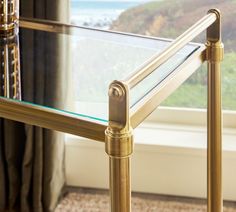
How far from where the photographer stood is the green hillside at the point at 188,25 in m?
1.74

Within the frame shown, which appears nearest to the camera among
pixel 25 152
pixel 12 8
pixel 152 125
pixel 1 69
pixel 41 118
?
pixel 41 118

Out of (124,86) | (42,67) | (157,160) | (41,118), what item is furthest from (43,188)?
(124,86)

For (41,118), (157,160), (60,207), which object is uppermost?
(41,118)

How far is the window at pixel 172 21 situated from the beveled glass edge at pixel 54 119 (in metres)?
0.90

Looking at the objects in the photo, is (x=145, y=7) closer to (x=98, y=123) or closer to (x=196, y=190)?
(x=196, y=190)

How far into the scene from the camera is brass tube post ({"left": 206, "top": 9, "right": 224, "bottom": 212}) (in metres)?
1.22

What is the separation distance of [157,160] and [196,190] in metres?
0.15

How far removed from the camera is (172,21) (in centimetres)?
179

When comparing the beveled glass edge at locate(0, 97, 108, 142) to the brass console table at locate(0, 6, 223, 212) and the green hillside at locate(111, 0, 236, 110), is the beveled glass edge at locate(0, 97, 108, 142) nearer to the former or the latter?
the brass console table at locate(0, 6, 223, 212)

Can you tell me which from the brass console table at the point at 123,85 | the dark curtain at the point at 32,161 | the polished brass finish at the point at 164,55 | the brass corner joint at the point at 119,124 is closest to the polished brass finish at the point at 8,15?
the brass console table at the point at 123,85

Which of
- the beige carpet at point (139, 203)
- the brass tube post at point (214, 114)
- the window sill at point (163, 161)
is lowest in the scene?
the beige carpet at point (139, 203)

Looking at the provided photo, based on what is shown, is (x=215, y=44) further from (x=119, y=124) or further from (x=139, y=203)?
(x=139, y=203)

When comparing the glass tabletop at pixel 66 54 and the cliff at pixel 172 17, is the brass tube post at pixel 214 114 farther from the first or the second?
the cliff at pixel 172 17

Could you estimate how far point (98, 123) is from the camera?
87cm
